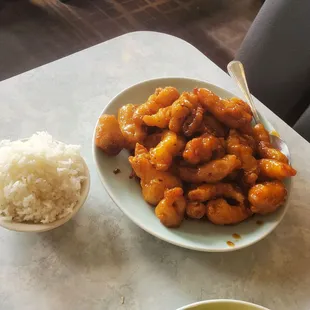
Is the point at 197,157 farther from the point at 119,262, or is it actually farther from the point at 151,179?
the point at 119,262

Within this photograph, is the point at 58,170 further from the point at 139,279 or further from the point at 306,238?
the point at 306,238

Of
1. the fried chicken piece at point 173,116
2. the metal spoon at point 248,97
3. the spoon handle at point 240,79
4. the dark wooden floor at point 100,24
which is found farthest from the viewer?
the dark wooden floor at point 100,24

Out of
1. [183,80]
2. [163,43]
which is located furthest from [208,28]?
[183,80]

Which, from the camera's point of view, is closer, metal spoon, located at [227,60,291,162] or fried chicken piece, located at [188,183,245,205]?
fried chicken piece, located at [188,183,245,205]

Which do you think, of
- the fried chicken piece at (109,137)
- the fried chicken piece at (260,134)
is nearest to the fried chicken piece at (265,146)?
the fried chicken piece at (260,134)

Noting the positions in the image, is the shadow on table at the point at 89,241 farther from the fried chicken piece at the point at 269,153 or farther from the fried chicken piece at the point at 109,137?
the fried chicken piece at the point at 269,153

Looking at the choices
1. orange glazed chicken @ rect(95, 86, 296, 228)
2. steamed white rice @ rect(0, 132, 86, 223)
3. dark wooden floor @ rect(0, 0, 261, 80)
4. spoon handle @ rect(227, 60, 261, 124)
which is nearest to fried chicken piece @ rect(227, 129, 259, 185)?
orange glazed chicken @ rect(95, 86, 296, 228)

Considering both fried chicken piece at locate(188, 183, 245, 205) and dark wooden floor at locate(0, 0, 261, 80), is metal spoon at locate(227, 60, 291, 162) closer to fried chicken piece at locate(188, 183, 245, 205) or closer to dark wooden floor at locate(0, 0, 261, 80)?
fried chicken piece at locate(188, 183, 245, 205)

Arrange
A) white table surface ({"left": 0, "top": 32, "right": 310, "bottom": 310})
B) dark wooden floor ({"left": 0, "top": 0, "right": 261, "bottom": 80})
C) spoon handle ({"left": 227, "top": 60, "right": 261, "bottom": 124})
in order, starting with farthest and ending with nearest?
dark wooden floor ({"left": 0, "top": 0, "right": 261, "bottom": 80}) < spoon handle ({"left": 227, "top": 60, "right": 261, "bottom": 124}) < white table surface ({"left": 0, "top": 32, "right": 310, "bottom": 310})
